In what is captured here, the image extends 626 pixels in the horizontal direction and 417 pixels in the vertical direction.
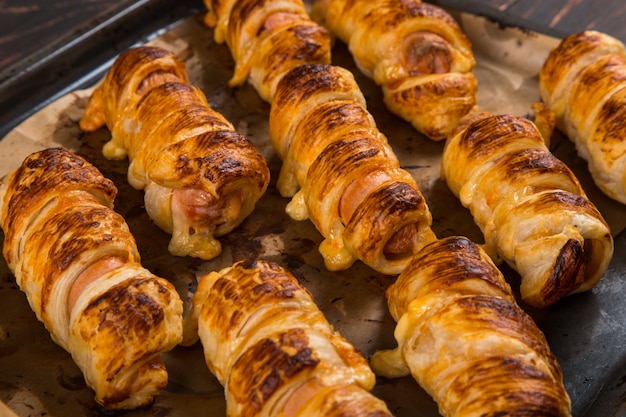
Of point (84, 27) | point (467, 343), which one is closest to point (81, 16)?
point (84, 27)

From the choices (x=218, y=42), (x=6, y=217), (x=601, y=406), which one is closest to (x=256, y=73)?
(x=218, y=42)

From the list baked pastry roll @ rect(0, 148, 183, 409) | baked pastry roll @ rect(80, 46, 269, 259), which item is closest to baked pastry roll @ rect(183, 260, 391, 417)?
baked pastry roll @ rect(0, 148, 183, 409)

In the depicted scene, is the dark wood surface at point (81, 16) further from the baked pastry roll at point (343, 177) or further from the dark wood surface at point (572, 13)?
the baked pastry roll at point (343, 177)

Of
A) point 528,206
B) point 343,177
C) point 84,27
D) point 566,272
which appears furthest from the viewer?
point 84,27

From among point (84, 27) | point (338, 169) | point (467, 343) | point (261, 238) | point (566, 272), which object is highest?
point (84, 27)

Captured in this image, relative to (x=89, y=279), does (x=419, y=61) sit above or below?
above

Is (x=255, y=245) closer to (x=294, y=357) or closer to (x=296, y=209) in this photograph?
(x=296, y=209)

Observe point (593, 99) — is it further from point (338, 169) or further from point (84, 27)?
point (84, 27)
